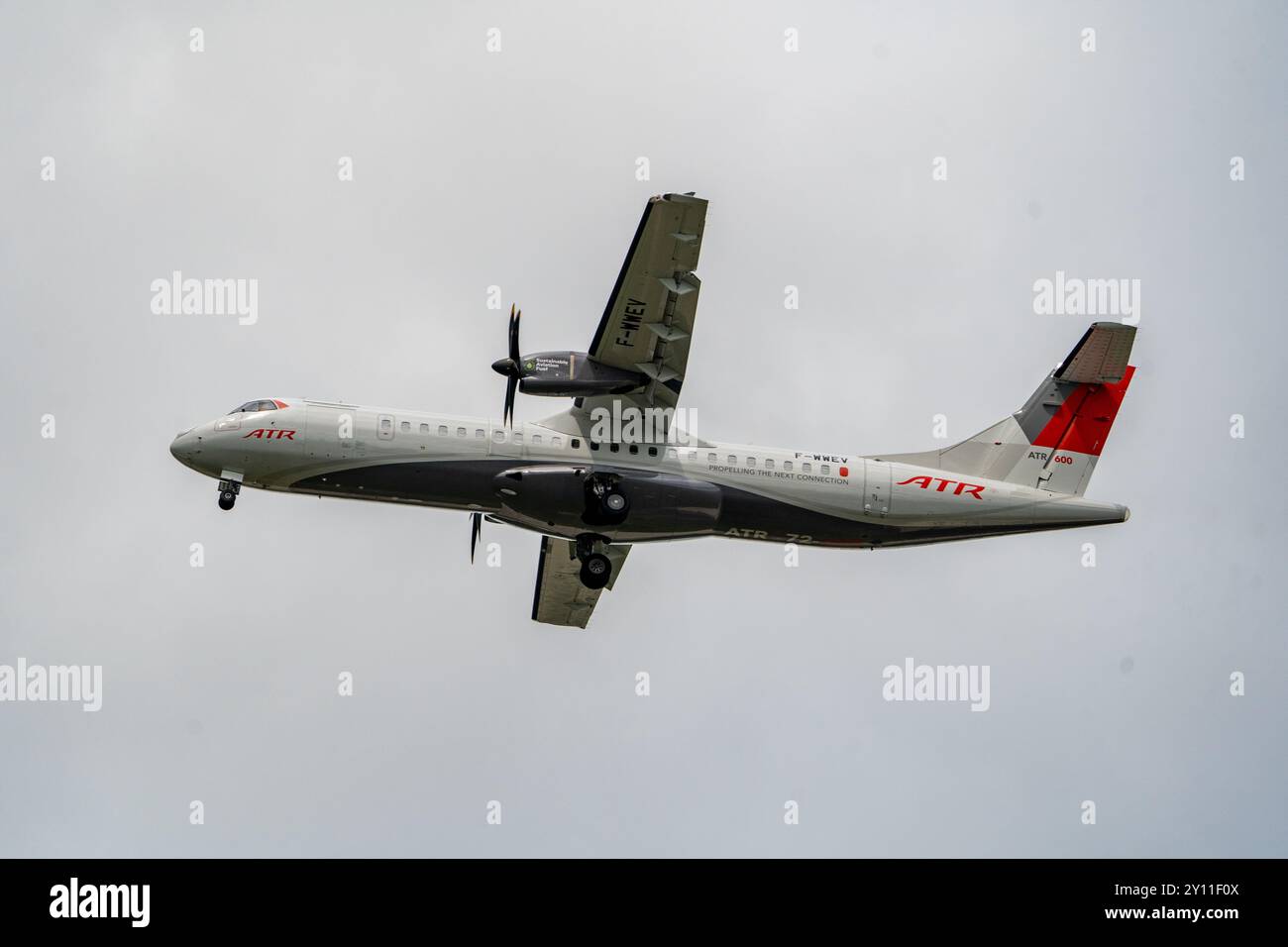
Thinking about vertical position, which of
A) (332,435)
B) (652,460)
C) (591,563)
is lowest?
(591,563)

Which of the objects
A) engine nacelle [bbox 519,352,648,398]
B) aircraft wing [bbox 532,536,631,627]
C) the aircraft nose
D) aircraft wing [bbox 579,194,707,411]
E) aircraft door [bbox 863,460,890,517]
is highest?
aircraft wing [bbox 579,194,707,411]

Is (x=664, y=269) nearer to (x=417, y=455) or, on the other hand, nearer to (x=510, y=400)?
(x=510, y=400)

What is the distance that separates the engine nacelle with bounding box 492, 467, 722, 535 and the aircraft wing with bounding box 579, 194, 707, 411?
1.62 m

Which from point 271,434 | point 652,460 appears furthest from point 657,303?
point 271,434

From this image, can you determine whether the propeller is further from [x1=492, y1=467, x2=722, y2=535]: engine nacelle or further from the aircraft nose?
the aircraft nose

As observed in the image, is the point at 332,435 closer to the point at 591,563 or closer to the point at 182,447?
the point at 182,447

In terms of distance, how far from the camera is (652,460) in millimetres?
27031

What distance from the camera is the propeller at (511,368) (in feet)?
85.3

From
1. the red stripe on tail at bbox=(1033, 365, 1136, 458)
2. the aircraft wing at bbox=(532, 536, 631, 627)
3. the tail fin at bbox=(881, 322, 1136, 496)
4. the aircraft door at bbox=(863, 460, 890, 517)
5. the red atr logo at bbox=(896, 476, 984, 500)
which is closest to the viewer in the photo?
the aircraft door at bbox=(863, 460, 890, 517)

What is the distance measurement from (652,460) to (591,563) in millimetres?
2335

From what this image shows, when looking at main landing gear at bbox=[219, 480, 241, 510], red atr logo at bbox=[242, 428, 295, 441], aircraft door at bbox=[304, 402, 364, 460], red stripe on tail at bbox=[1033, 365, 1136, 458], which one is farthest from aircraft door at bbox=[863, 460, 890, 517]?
main landing gear at bbox=[219, 480, 241, 510]

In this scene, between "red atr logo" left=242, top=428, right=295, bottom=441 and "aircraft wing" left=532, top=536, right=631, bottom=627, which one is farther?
"aircraft wing" left=532, top=536, right=631, bottom=627

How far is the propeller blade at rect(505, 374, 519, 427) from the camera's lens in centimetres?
2631

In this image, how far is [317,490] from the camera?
2639cm
